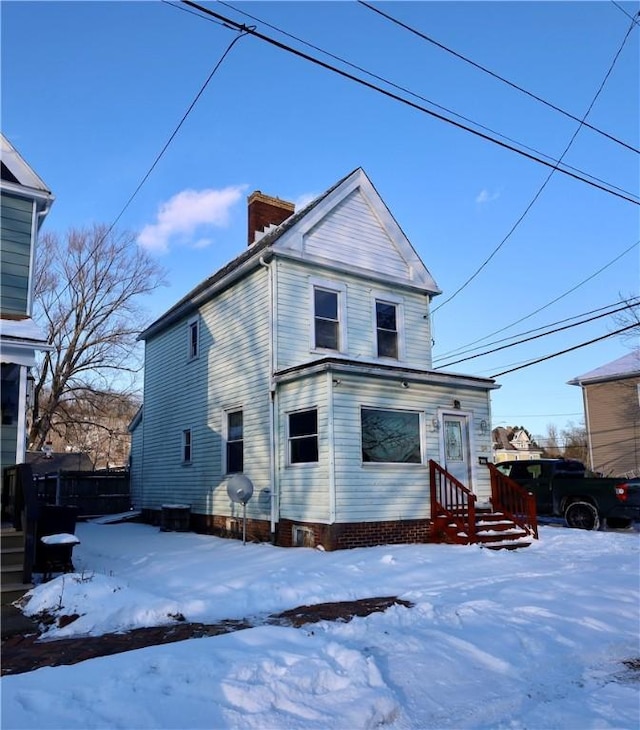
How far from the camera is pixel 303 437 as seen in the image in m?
11.8

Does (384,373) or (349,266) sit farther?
(349,266)

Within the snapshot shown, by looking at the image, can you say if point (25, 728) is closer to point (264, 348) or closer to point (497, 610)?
point (497, 610)

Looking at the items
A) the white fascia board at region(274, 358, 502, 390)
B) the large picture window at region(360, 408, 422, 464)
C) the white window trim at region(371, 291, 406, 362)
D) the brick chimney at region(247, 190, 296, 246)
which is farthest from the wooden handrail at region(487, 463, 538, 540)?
the brick chimney at region(247, 190, 296, 246)

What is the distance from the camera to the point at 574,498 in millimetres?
14844

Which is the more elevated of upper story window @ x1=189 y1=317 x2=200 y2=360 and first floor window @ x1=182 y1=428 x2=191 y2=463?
upper story window @ x1=189 y1=317 x2=200 y2=360

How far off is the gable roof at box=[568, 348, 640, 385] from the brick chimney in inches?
603

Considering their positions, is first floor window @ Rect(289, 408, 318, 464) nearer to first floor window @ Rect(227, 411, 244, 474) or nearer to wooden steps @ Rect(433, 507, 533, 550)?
first floor window @ Rect(227, 411, 244, 474)

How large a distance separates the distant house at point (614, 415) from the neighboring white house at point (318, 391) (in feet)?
41.6

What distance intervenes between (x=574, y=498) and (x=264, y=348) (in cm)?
852

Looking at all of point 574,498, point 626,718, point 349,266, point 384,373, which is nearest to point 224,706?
point 626,718

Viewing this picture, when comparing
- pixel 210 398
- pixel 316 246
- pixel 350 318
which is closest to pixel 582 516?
pixel 350 318

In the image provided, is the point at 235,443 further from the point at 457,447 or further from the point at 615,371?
the point at 615,371

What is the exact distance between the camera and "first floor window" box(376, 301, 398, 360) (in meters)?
14.9

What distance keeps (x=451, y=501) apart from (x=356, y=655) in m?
7.86
